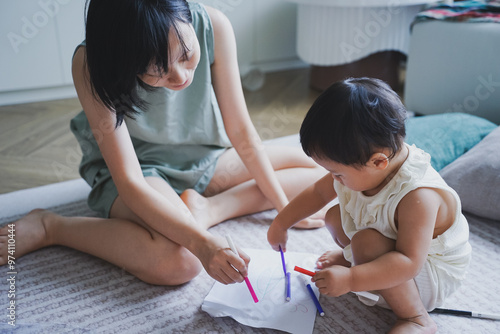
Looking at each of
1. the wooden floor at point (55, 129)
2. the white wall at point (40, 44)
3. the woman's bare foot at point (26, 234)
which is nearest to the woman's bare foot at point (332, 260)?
the woman's bare foot at point (26, 234)

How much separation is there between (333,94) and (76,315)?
567 millimetres

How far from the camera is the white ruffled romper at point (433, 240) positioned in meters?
0.70

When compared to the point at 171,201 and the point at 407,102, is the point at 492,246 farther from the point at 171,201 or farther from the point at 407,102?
the point at 407,102

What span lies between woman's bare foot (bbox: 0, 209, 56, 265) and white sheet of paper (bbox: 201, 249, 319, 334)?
40 cm

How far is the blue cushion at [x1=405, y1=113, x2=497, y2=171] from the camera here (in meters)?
1.22

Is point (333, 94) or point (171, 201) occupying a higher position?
point (333, 94)

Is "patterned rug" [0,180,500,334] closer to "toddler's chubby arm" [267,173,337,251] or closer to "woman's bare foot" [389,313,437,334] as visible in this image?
"woman's bare foot" [389,313,437,334]

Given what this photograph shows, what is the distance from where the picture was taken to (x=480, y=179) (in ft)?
3.52

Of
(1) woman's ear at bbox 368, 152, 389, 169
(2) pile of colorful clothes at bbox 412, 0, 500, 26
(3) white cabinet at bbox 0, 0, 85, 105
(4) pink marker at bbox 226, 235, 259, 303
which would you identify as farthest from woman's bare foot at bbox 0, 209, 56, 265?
(2) pile of colorful clothes at bbox 412, 0, 500, 26

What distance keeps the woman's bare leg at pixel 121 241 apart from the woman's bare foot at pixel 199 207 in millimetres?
44

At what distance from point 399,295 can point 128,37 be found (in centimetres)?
55

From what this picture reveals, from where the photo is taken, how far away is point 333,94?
658mm

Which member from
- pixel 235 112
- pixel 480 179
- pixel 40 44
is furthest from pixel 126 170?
pixel 40 44

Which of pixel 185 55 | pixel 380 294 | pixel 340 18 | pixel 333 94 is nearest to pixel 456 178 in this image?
pixel 380 294
